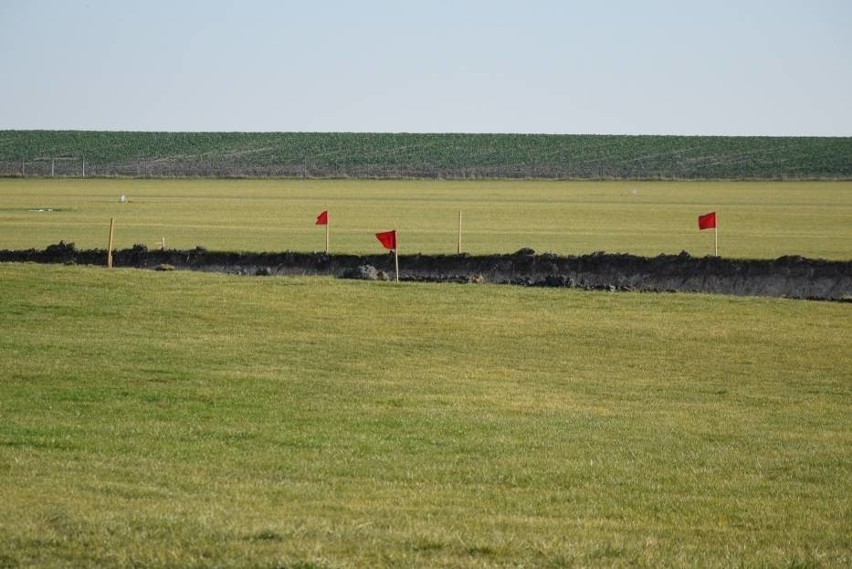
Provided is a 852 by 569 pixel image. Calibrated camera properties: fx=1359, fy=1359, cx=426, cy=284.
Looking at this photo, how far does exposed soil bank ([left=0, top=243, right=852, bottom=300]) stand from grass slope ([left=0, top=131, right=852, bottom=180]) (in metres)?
75.6

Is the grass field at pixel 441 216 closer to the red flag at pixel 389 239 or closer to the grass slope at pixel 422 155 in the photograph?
the red flag at pixel 389 239

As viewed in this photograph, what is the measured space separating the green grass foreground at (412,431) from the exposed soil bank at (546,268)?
721 cm

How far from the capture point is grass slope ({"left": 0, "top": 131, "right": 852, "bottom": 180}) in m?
124

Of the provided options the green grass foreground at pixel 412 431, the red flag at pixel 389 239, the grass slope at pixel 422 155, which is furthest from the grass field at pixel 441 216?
the grass slope at pixel 422 155

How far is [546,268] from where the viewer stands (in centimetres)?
3769

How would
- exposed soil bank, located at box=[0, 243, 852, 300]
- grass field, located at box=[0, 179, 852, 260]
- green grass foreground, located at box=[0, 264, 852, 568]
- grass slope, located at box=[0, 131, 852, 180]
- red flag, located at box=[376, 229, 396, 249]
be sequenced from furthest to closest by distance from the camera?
grass slope, located at box=[0, 131, 852, 180], grass field, located at box=[0, 179, 852, 260], exposed soil bank, located at box=[0, 243, 852, 300], red flag, located at box=[376, 229, 396, 249], green grass foreground, located at box=[0, 264, 852, 568]

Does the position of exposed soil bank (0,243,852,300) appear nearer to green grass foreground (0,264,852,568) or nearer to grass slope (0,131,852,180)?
green grass foreground (0,264,852,568)

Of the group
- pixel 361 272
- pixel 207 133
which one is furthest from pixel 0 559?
pixel 207 133

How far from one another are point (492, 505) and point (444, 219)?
47182 mm

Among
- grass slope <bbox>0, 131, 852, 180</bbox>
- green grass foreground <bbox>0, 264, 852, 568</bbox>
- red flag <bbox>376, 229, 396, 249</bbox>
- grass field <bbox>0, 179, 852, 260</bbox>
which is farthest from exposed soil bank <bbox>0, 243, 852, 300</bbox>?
grass slope <bbox>0, 131, 852, 180</bbox>

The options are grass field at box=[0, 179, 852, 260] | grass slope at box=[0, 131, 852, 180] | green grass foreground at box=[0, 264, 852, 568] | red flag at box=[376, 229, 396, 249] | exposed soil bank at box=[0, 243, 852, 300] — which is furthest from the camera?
grass slope at box=[0, 131, 852, 180]

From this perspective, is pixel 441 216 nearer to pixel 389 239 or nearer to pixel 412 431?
pixel 389 239

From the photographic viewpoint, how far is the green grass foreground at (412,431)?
878cm

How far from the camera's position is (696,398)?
58.4ft
